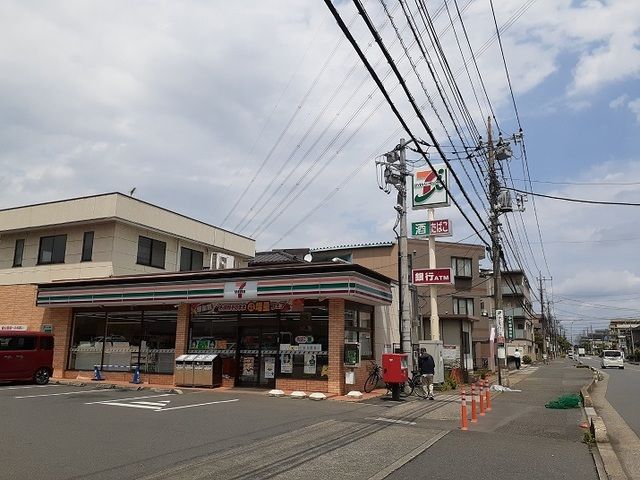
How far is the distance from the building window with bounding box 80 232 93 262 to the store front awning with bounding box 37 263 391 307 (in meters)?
2.73

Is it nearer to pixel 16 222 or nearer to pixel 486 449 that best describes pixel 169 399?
pixel 486 449

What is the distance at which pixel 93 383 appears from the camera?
2077 cm

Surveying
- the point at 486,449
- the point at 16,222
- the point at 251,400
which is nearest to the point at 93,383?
the point at 251,400

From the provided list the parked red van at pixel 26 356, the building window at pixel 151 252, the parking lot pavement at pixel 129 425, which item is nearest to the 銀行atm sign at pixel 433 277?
the parking lot pavement at pixel 129 425

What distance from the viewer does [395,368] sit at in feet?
53.9

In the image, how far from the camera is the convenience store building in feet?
59.5

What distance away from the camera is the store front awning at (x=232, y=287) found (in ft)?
58.2

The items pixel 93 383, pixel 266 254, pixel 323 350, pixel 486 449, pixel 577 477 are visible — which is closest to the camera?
pixel 577 477

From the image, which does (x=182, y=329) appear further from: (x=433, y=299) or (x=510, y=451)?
(x=510, y=451)

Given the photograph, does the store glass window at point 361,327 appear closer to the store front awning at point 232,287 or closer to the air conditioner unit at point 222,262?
the store front awning at point 232,287

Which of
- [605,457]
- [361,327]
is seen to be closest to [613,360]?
[361,327]

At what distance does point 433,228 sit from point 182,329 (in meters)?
12.3

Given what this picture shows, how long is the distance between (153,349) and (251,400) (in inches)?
288

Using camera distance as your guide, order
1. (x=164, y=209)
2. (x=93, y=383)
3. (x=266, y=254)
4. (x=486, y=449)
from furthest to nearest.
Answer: (x=266, y=254), (x=164, y=209), (x=93, y=383), (x=486, y=449)
